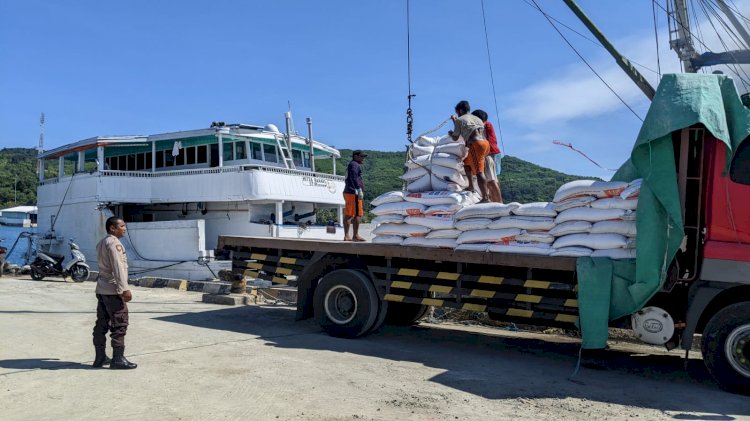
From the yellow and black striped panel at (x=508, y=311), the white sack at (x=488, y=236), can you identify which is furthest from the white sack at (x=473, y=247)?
the yellow and black striped panel at (x=508, y=311)

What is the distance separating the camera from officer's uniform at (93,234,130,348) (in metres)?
5.87

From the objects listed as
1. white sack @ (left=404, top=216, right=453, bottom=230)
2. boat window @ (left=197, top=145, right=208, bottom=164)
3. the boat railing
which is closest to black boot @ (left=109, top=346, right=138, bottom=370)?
white sack @ (left=404, top=216, right=453, bottom=230)

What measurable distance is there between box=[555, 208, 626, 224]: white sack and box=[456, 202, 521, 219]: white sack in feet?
1.89

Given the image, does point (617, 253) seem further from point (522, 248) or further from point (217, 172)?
point (217, 172)

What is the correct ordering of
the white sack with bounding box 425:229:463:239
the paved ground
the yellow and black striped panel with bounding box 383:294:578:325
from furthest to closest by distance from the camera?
the white sack with bounding box 425:229:463:239
the yellow and black striped panel with bounding box 383:294:578:325
the paved ground

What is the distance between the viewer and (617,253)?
20.1 feet

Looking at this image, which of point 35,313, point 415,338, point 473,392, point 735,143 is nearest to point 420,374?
point 473,392

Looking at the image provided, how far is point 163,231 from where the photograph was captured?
18266 mm

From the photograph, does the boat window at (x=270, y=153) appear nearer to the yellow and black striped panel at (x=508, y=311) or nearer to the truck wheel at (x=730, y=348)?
the yellow and black striped panel at (x=508, y=311)

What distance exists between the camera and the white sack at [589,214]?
6.16 metres

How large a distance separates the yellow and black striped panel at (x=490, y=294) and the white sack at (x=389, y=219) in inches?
31.7

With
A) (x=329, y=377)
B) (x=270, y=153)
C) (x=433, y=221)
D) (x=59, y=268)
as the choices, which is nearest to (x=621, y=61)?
(x=433, y=221)

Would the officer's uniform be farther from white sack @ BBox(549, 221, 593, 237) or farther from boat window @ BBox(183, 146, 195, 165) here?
boat window @ BBox(183, 146, 195, 165)

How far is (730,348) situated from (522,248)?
85.6 inches
